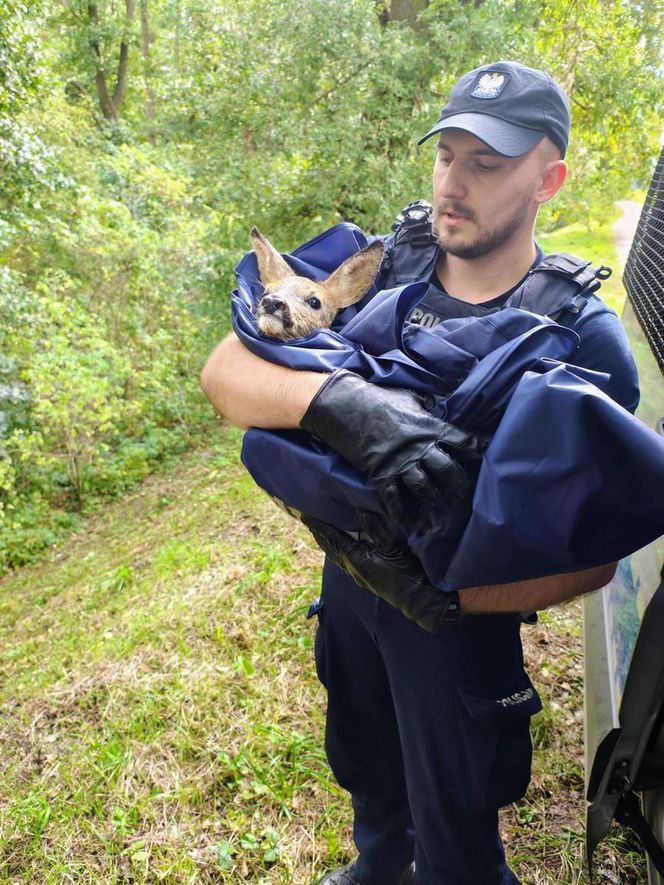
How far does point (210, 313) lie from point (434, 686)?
25.9 ft

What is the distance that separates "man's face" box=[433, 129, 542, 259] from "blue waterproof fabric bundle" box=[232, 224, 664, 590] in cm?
44

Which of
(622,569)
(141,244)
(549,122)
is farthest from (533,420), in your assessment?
(141,244)

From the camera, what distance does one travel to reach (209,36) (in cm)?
757

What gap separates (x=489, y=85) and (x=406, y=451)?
1486 millimetres

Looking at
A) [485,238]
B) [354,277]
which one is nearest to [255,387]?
[354,277]

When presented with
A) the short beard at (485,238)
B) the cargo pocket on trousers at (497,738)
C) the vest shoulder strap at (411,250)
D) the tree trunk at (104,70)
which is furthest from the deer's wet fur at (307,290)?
the tree trunk at (104,70)

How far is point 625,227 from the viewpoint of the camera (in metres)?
12.6

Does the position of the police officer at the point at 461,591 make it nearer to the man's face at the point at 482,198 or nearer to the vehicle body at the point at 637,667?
the man's face at the point at 482,198

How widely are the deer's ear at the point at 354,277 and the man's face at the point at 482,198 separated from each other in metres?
0.24

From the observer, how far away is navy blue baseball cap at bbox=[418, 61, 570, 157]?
1.95 metres

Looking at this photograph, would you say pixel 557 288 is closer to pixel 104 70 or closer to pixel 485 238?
pixel 485 238

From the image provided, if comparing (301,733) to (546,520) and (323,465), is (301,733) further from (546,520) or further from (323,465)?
(546,520)

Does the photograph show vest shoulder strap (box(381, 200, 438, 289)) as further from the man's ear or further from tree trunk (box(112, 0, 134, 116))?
A: tree trunk (box(112, 0, 134, 116))

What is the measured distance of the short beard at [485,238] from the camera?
1.97 meters
